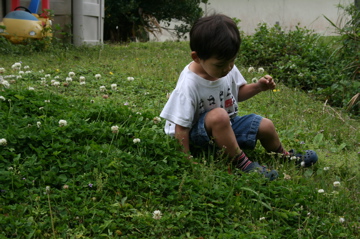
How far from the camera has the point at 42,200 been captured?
2.83m

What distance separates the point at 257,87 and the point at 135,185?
1.33 m

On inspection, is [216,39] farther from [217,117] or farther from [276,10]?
[276,10]

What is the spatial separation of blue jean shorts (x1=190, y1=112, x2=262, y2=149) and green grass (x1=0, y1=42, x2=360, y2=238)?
0.37 ft

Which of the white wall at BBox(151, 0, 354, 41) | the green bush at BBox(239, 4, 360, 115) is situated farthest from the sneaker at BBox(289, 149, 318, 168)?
the white wall at BBox(151, 0, 354, 41)

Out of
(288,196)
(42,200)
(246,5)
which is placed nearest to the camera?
(42,200)

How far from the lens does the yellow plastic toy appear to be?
8648 millimetres

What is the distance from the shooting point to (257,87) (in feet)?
12.7

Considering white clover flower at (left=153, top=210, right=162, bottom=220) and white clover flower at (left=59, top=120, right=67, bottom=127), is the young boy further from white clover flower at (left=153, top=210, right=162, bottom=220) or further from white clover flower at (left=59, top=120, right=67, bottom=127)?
white clover flower at (left=153, top=210, right=162, bottom=220)

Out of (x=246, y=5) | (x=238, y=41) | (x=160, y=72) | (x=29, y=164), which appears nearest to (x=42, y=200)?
(x=29, y=164)

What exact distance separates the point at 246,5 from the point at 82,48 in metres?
13.8

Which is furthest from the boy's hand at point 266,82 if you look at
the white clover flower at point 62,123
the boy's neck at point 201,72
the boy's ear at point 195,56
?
the white clover flower at point 62,123

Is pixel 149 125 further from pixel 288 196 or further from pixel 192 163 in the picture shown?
pixel 288 196

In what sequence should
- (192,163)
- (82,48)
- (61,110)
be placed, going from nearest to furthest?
(192,163) → (61,110) → (82,48)

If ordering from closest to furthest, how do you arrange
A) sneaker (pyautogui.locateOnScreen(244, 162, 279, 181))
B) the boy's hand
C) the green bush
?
sneaker (pyautogui.locateOnScreen(244, 162, 279, 181))
the boy's hand
the green bush
